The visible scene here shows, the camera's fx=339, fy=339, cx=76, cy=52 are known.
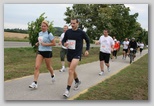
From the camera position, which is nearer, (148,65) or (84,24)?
(148,65)

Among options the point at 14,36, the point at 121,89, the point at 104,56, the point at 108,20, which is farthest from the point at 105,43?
the point at 14,36

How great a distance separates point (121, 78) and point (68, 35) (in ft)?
6.77

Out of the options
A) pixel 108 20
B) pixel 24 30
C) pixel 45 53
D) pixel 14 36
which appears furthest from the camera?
pixel 108 20

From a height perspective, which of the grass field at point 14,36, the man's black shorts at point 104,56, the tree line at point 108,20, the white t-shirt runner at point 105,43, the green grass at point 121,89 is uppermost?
the tree line at point 108,20

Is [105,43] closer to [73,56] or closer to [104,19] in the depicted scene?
[104,19]

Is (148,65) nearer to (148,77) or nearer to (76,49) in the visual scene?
(148,77)

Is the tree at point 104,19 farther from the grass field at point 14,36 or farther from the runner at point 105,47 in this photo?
the grass field at point 14,36

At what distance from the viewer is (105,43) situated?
28.6ft

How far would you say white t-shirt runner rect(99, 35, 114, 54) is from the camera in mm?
8695

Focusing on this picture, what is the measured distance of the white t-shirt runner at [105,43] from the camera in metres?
8.70

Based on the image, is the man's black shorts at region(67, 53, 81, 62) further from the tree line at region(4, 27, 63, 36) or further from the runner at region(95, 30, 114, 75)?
the runner at region(95, 30, 114, 75)

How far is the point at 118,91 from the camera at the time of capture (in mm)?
6949

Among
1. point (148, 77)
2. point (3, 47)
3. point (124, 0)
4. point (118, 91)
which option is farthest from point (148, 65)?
point (3, 47)

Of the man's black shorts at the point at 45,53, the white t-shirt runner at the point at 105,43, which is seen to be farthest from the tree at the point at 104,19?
the man's black shorts at the point at 45,53
